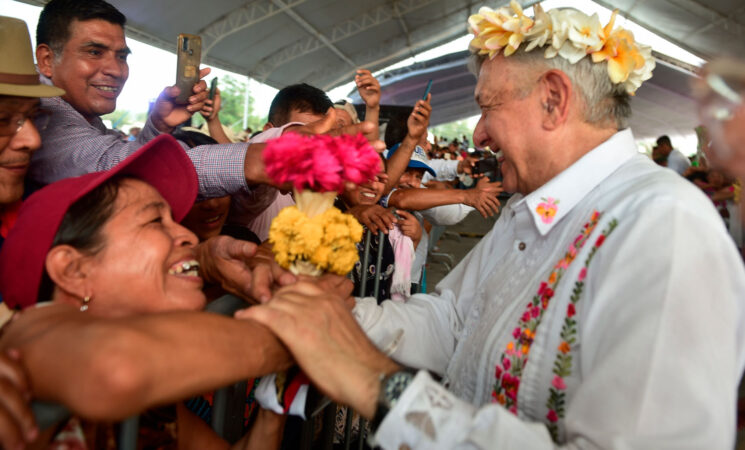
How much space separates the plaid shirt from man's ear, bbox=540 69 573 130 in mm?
1162

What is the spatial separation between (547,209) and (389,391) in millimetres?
910

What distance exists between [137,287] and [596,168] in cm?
151

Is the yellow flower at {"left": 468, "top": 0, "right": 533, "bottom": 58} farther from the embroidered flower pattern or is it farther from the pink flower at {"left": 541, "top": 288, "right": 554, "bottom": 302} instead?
the pink flower at {"left": 541, "top": 288, "right": 554, "bottom": 302}

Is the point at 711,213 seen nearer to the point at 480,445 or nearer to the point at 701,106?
the point at 701,106

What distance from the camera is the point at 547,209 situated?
5.87 ft

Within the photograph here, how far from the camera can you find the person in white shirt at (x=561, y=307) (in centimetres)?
A: 115

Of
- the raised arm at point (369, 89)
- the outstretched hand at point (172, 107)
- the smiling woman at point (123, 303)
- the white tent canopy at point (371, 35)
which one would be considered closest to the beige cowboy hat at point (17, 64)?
the smiling woman at point (123, 303)

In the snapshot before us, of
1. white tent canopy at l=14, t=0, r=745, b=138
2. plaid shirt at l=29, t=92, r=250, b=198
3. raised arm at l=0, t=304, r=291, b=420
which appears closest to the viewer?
raised arm at l=0, t=304, r=291, b=420

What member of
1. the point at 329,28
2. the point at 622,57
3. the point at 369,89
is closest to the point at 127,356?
the point at 622,57

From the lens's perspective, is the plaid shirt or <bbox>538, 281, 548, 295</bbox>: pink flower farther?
the plaid shirt

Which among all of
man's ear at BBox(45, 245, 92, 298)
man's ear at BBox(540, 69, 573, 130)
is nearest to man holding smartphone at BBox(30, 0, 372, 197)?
man's ear at BBox(45, 245, 92, 298)

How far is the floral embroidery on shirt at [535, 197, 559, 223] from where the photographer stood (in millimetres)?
1777

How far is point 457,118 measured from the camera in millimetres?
31281

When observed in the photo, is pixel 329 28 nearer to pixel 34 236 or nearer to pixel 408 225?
pixel 408 225
